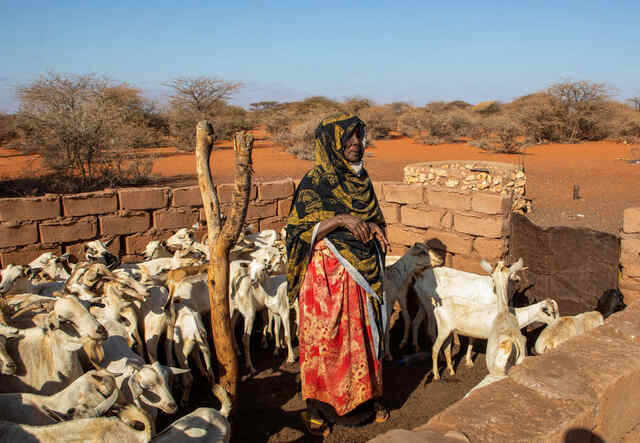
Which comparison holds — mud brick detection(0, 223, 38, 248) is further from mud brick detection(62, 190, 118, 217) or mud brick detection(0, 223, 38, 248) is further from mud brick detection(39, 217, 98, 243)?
mud brick detection(62, 190, 118, 217)

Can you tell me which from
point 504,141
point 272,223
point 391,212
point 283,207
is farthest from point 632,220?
point 504,141

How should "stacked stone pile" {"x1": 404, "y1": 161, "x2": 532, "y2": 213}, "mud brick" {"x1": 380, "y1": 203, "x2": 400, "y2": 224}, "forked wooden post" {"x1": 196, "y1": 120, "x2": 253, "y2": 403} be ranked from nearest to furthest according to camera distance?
"forked wooden post" {"x1": 196, "y1": 120, "x2": 253, "y2": 403} → "mud brick" {"x1": 380, "y1": 203, "x2": 400, "y2": 224} → "stacked stone pile" {"x1": 404, "y1": 161, "x2": 532, "y2": 213}

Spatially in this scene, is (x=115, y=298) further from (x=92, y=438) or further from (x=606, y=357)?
(x=606, y=357)

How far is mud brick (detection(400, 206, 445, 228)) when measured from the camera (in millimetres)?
5703

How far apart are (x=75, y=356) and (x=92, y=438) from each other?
3.40ft

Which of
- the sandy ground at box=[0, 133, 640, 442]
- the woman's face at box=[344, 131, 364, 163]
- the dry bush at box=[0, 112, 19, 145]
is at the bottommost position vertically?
the sandy ground at box=[0, 133, 640, 442]

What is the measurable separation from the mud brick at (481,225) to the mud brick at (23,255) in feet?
16.0

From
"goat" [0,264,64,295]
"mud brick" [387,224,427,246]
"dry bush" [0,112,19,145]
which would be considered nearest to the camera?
"goat" [0,264,64,295]

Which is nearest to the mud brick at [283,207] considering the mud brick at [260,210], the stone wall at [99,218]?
the mud brick at [260,210]

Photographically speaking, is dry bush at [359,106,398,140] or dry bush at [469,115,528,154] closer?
dry bush at [469,115,528,154]

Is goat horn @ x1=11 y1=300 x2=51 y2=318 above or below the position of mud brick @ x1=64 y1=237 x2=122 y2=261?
above

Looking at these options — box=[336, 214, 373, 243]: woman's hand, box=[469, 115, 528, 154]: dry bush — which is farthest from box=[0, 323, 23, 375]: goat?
box=[469, 115, 528, 154]: dry bush

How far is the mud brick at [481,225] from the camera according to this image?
514 cm

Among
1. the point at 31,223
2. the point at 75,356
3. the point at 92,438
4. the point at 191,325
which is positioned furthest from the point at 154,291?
the point at 31,223
